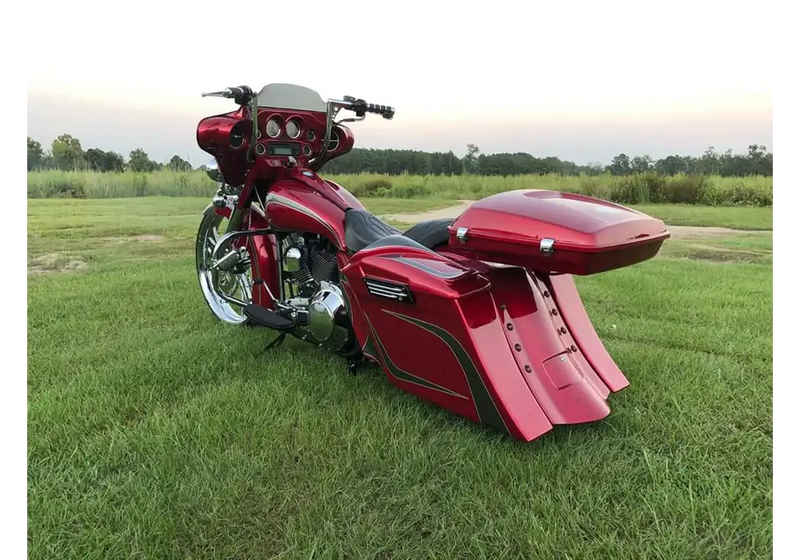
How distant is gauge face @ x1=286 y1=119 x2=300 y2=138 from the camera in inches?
118

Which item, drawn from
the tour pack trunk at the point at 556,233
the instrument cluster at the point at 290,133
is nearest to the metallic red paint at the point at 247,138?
the instrument cluster at the point at 290,133

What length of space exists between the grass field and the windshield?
134 cm

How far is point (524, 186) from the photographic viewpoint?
10.9 metres

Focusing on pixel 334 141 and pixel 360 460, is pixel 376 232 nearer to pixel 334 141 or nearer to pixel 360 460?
pixel 334 141

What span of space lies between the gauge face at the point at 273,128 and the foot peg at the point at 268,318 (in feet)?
3.10

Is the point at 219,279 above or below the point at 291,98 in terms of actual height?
below

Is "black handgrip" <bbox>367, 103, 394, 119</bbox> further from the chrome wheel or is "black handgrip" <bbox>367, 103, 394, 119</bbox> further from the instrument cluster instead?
the chrome wheel

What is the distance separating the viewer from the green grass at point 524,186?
10.7 m

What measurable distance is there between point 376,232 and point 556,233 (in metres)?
1.06

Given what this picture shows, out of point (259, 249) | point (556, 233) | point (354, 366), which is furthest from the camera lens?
point (259, 249)

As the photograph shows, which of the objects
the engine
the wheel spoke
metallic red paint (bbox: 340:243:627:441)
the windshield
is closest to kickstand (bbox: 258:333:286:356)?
the engine

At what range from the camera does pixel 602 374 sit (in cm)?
223

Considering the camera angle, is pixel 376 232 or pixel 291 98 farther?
pixel 291 98

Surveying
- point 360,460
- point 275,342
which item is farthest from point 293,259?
point 360,460
